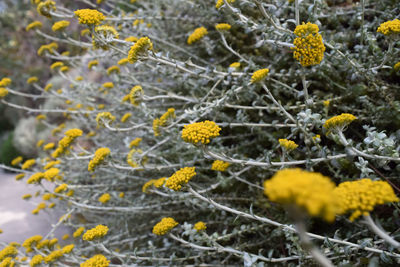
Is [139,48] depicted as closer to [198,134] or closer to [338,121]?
[198,134]

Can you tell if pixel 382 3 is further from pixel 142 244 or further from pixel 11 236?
pixel 11 236

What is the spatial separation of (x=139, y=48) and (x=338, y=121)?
0.84 m

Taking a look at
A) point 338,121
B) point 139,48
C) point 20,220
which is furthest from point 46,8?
point 20,220

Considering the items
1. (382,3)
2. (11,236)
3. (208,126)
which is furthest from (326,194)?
(11,236)

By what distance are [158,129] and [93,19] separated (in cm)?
60

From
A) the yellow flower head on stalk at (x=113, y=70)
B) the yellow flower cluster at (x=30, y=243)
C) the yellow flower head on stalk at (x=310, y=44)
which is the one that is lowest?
the yellow flower cluster at (x=30, y=243)

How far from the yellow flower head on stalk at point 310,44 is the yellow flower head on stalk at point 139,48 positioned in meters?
0.62

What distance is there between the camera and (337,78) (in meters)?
1.67

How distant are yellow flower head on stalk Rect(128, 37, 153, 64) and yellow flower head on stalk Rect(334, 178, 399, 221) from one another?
0.96 meters

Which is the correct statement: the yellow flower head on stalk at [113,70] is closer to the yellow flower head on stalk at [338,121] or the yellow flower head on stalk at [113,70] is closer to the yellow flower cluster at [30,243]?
the yellow flower cluster at [30,243]

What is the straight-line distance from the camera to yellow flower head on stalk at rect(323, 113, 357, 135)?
941 millimetres

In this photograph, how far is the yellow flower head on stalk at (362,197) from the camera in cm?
60

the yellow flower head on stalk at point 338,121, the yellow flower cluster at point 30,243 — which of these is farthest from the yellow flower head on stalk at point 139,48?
the yellow flower cluster at point 30,243

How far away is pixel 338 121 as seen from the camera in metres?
0.96
